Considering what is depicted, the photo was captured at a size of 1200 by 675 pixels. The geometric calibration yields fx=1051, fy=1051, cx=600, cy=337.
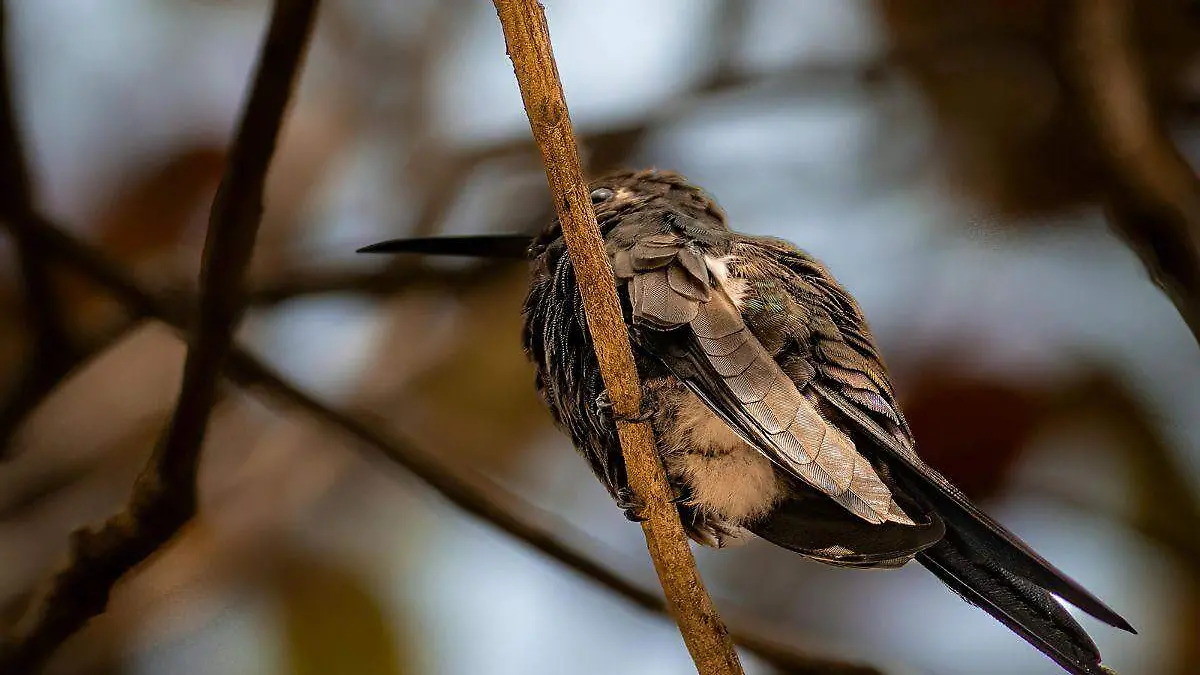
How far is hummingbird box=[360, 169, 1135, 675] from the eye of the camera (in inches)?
65.9

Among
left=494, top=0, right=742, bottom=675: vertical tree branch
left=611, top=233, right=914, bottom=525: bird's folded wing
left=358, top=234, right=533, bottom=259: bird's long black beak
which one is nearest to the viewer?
left=494, top=0, right=742, bottom=675: vertical tree branch

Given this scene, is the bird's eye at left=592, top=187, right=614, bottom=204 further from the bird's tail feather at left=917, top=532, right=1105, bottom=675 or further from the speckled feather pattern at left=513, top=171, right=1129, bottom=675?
the bird's tail feather at left=917, top=532, right=1105, bottom=675

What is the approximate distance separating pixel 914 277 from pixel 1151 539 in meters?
1.31

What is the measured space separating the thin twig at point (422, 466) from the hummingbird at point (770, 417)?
11.5 inches

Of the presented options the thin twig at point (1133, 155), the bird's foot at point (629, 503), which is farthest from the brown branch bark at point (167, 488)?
the thin twig at point (1133, 155)

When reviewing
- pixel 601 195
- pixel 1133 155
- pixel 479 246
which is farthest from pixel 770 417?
pixel 1133 155

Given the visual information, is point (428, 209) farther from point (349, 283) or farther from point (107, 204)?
point (107, 204)

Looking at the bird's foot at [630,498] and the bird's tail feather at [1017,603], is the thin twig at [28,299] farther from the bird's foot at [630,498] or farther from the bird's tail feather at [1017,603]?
the bird's tail feather at [1017,603]

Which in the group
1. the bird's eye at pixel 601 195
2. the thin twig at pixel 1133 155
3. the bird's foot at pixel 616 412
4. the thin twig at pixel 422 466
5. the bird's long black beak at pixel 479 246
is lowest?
the thin twig at pixel 422 466

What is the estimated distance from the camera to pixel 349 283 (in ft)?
11.2

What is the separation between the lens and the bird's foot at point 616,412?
1.63 meters

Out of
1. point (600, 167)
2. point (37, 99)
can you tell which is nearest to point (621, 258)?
point (600, 167)

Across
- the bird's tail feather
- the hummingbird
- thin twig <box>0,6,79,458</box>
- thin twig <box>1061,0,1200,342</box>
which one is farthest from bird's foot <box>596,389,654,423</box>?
thin twig <box>0,6,79,458</box>

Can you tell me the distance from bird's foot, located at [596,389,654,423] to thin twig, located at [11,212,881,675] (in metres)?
0.58
